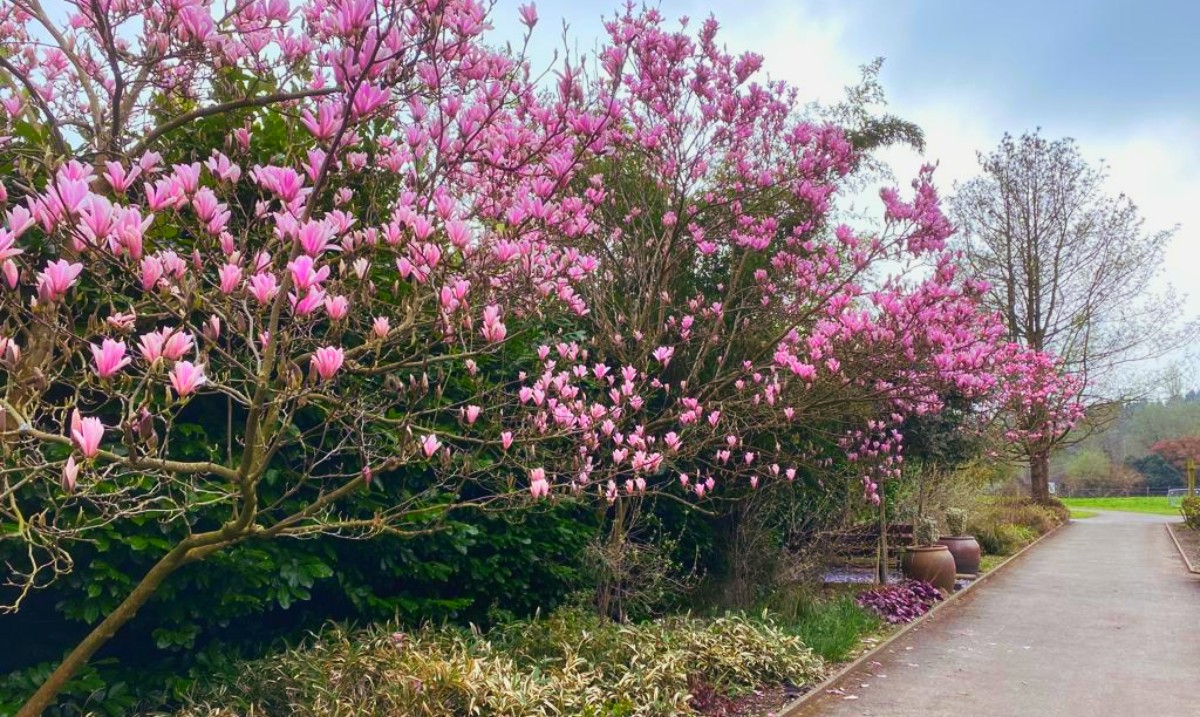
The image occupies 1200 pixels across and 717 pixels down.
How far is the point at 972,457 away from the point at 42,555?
11375 millimetres

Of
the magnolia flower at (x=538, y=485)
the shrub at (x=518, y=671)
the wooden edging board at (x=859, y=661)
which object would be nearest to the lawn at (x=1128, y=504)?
the wooden edging board at (x=859, y=661)

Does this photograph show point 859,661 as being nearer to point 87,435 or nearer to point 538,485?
point 538,485

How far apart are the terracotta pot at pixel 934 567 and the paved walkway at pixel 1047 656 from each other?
0.31m

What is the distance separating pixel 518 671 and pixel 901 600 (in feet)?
19.7

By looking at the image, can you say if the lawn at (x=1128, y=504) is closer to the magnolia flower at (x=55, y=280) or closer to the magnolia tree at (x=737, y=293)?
the magnolia tree at (x=737, y=293)

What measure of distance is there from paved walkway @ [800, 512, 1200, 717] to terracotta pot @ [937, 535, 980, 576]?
16.3 inches

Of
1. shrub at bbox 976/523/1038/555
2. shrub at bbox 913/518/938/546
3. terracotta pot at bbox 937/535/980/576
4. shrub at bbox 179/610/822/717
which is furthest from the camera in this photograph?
shrub at bbox 976/523/1038/555

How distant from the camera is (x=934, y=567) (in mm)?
10867

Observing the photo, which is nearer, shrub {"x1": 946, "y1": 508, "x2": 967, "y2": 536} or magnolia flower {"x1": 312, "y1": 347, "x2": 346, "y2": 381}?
magnolia flower {"x1": 312, "y1": 347, "x2": 346, "y2": 381}

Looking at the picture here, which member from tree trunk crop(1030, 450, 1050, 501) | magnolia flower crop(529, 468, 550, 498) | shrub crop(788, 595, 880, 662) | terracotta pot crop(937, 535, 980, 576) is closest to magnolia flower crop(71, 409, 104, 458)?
magnolia flower crop(529, 468, 550, 498)

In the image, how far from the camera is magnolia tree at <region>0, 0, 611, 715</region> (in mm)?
2447

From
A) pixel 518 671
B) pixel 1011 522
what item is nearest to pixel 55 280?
pixel 518 671

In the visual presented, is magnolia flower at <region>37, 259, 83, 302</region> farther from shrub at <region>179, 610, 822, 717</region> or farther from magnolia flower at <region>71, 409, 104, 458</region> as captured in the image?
shrub at <region>179, 610, 822, 717</region>

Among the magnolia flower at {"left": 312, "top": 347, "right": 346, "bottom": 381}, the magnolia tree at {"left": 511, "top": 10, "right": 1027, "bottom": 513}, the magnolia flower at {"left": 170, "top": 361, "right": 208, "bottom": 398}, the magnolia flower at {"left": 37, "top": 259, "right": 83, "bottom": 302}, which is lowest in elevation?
the magnolia flower at {"left": 170, "top": 361, "right": 208, "bottom": 398}
